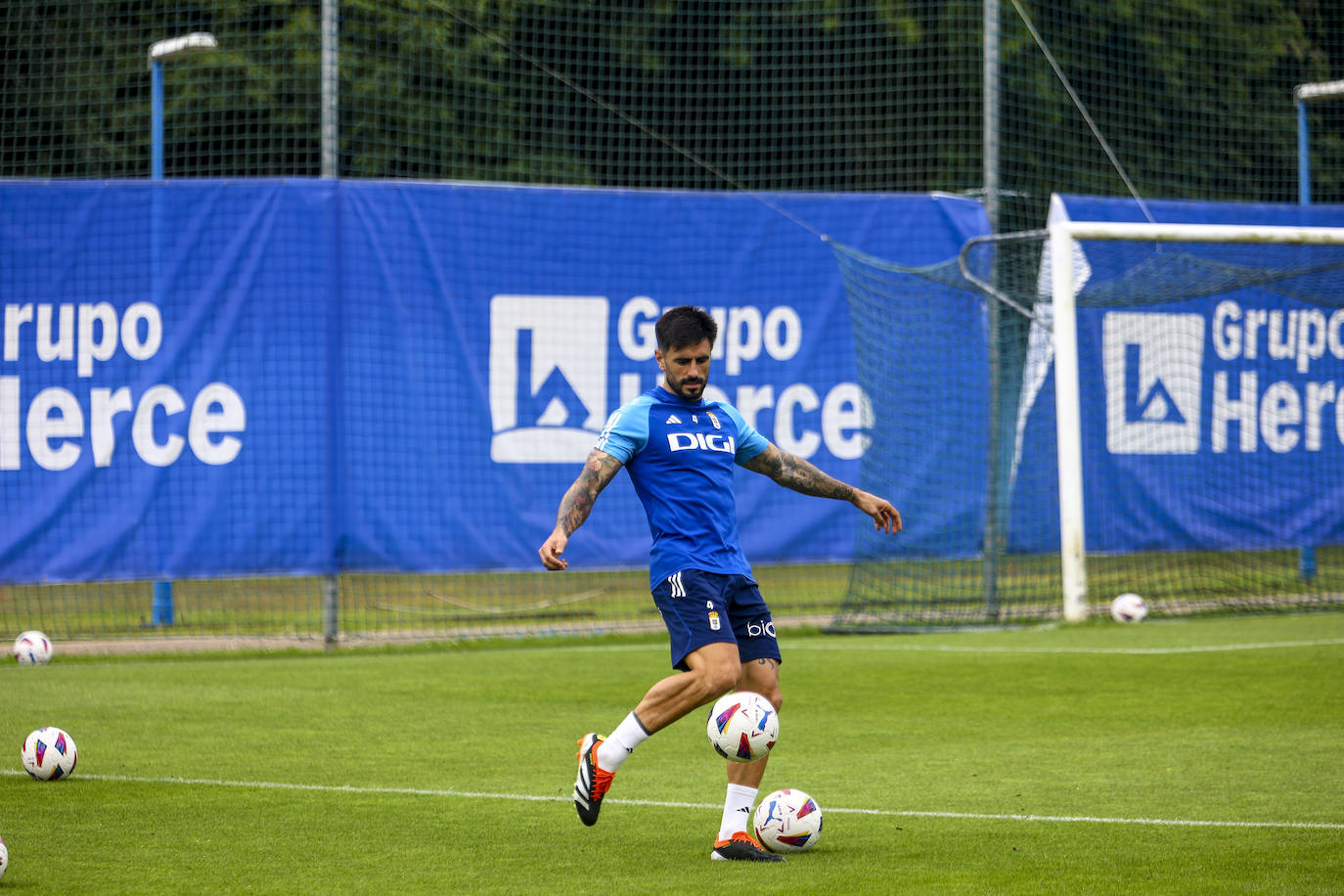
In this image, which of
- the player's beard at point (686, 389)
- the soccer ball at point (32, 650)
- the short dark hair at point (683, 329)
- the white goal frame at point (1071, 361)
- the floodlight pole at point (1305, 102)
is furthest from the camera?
the floodlight pole at point (1305, 102)

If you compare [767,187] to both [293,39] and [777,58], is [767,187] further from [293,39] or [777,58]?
[293,39]

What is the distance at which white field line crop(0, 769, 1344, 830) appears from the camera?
21.9ft

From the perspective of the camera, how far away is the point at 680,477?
6.66 metres

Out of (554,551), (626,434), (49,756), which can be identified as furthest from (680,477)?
(49,756)

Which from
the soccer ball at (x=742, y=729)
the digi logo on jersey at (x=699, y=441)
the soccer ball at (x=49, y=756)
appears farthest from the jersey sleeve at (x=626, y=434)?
the soccer ball at (x=49, y=756)

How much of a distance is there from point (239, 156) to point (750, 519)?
12.2 metres

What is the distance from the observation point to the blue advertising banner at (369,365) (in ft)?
44.0

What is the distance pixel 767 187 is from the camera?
74.4 ft

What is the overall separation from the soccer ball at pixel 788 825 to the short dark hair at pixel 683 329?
5.87 feet

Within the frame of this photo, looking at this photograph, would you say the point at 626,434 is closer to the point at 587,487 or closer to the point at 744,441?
the point at 587,487

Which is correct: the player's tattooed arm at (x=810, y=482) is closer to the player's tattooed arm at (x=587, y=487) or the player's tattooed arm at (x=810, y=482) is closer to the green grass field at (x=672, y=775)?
the player's tattooed arm at (x=587, y=487)

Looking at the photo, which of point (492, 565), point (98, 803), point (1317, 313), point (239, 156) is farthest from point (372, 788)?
point (239, 156)

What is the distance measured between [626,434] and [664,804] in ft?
5.94

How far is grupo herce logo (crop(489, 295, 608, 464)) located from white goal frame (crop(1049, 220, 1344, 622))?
3.87 m
